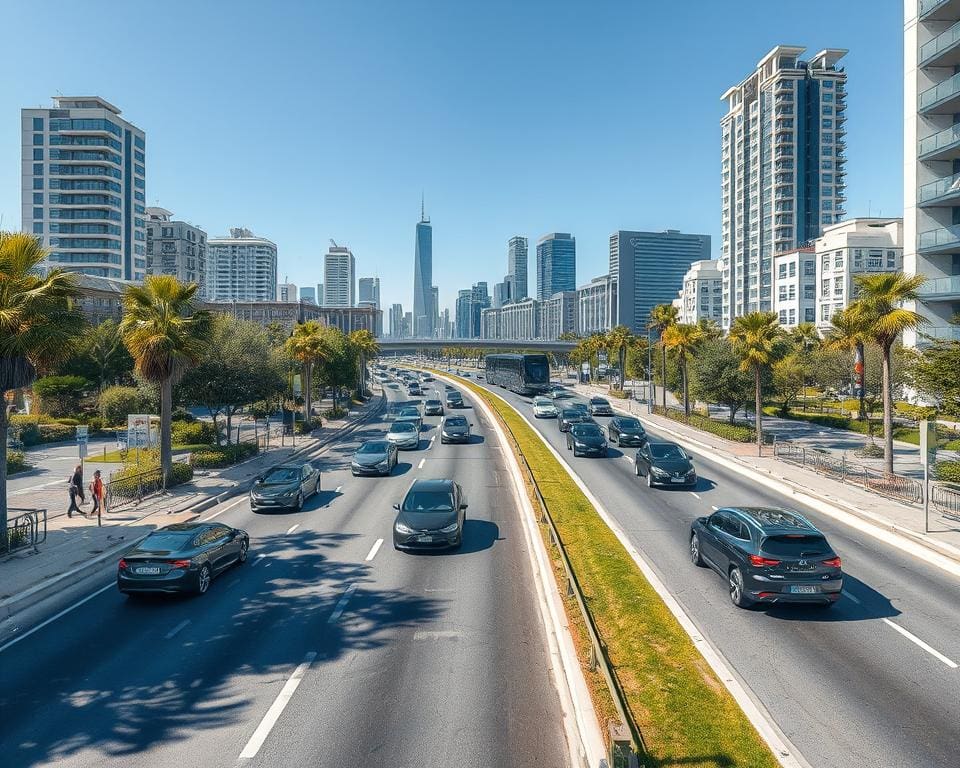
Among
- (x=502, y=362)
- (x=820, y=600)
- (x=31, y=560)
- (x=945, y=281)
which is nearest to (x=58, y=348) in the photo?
(x=31, y=560)

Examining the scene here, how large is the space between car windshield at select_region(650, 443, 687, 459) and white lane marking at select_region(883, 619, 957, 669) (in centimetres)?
1426

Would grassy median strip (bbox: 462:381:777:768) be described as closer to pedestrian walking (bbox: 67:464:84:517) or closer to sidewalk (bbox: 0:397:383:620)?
sidewalk (bbox: 0:397:383:620)

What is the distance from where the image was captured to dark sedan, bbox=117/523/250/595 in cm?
1327

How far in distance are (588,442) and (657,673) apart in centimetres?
2427

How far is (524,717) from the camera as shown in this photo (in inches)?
346

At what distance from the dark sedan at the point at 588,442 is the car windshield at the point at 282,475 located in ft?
51.0

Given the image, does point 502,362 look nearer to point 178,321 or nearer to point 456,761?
point 178,321

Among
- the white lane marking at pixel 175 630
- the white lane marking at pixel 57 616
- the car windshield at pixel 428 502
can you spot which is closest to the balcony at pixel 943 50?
the car windshield at pixel 428 502

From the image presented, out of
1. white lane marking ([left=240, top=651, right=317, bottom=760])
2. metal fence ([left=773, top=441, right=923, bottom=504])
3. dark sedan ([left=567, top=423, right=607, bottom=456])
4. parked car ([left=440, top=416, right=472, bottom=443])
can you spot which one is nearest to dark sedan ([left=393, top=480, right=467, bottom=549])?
white lane marking ([left=240, top=651, right=317, bottom=760])

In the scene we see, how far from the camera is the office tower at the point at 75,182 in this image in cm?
11050

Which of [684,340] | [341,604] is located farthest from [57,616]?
[684,340]

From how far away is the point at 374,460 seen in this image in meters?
29.3

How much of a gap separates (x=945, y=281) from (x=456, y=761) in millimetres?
44937

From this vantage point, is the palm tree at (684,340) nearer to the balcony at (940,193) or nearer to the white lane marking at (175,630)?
the balcony at (940,193)
